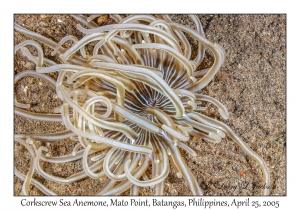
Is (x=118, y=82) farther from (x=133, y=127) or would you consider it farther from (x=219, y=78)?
(x=219, y=78)

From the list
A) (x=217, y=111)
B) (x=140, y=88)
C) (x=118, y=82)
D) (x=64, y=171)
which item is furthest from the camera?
(x=64, y=171)

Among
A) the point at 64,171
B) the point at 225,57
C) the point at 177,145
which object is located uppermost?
the point at 225,57

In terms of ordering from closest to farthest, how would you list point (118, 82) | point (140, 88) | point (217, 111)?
1. point (118, 82)
2. point (140, 88)
3. point (217, 111)

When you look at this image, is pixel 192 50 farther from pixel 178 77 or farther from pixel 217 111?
pixel 217 111

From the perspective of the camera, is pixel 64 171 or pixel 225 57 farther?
pixel 64 171

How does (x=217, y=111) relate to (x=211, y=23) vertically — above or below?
below

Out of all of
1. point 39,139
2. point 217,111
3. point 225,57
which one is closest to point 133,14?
point 225,57

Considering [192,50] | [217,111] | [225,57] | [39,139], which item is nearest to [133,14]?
[192,50]
